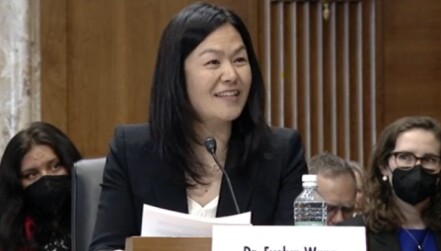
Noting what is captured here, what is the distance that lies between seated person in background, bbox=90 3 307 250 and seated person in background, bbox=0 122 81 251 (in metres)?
1.17

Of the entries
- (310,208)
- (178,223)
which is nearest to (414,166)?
(310,208)

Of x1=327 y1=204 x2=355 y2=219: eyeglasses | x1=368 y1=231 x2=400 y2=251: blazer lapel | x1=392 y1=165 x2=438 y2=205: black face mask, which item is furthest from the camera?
x1=327 y1=204 x2=355 y2=219: eyeglasses

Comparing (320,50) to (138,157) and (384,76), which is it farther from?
(138,157)

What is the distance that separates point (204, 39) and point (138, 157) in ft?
1.28

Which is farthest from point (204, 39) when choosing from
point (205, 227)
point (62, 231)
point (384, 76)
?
point (384, 76)

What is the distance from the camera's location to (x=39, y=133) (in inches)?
196

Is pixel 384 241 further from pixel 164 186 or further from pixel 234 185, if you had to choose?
pixel 164 186

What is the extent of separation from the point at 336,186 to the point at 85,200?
5.58 ft

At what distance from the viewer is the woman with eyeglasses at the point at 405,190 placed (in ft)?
15.7

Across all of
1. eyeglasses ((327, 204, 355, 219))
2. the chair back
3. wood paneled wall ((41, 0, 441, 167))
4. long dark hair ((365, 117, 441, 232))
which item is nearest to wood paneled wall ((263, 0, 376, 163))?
wood paneled wall ((41, 0, 441, 167))

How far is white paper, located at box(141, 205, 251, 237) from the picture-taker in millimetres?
3152

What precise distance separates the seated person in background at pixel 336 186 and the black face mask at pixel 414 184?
1.88 feet

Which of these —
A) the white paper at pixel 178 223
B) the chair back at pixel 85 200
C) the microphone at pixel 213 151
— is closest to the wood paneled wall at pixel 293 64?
the chair back at pixel 85 200

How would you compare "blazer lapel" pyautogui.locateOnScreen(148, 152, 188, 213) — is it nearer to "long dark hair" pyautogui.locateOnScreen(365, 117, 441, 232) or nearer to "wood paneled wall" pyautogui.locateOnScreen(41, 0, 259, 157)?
"long dark hair" pyautogui.locateOnScreen(365, 117, 441, 232)
